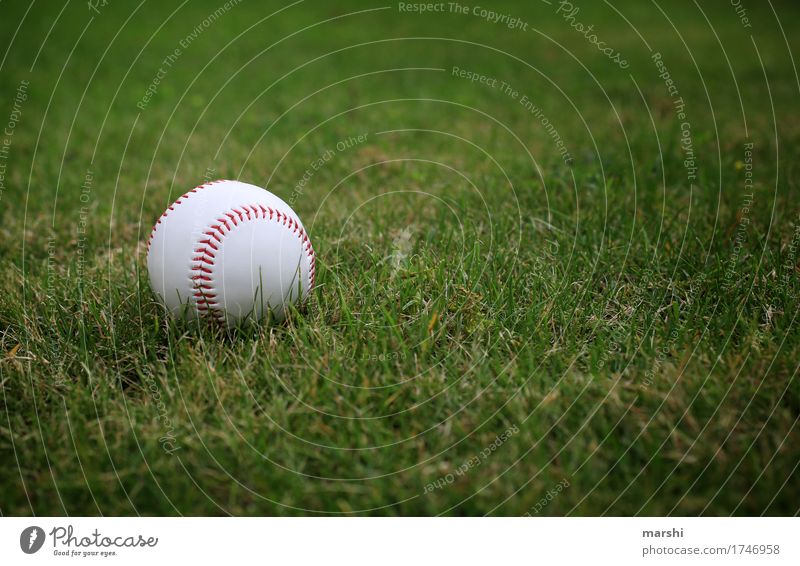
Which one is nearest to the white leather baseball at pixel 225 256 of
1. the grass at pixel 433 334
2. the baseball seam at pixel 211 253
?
the baseball seam at pixel 211 253

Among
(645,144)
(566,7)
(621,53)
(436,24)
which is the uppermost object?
(566,7)

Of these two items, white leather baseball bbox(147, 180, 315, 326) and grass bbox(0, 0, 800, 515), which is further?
white leather baseball bbox(147, 180, 315, 326)

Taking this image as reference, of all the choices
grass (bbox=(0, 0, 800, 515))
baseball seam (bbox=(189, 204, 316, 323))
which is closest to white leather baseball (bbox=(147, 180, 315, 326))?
baseball seam (bbox=(189, 204, 316, 323))

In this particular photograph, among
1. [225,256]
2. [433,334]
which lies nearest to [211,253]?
[225,256]

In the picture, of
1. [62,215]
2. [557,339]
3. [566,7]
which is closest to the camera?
[557,339]

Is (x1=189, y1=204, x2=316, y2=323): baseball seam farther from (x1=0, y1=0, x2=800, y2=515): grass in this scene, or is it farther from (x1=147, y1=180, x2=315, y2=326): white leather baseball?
(x1=0, y1=0, x2=800, y2=515): grass

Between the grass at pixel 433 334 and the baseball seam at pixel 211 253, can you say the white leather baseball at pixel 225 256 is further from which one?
the grass at pixel 433 334

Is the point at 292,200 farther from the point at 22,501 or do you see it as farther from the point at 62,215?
the point at 22,501

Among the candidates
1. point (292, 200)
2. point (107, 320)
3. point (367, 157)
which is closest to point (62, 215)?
point (292, 200)
